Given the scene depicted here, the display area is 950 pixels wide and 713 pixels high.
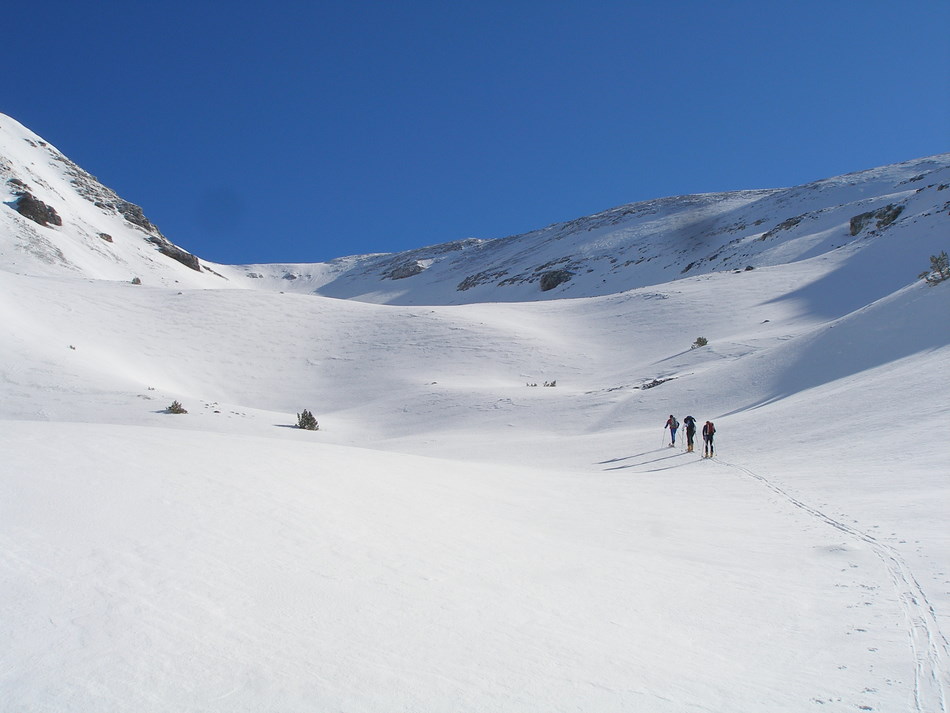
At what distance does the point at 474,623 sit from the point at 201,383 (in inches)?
889

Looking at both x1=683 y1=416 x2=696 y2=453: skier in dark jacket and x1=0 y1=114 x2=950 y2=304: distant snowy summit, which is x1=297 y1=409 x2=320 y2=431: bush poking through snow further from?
x1=0 y1=114 x2=950 y2=304: distant snowy summit

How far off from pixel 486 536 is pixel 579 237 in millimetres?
93907

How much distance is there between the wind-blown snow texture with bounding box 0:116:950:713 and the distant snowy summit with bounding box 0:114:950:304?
22320mm

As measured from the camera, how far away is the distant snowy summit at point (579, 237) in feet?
139

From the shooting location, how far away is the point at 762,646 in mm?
3623

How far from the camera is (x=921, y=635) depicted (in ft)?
11.9

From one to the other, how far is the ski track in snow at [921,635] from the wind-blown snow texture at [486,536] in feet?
0.06

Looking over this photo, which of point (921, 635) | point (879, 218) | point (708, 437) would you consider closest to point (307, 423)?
point (708, 437)

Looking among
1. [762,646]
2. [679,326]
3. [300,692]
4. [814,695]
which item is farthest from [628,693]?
[679,326]

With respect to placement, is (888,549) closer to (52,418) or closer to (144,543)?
(144,543)

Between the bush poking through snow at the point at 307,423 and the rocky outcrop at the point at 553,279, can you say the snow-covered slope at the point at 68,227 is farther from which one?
the rocky outcrop at the point at 553,279

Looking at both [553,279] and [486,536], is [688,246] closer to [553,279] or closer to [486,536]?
[553,279]

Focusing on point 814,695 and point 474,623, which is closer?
point 814,695

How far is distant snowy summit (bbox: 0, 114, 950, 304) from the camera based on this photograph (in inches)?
1663
